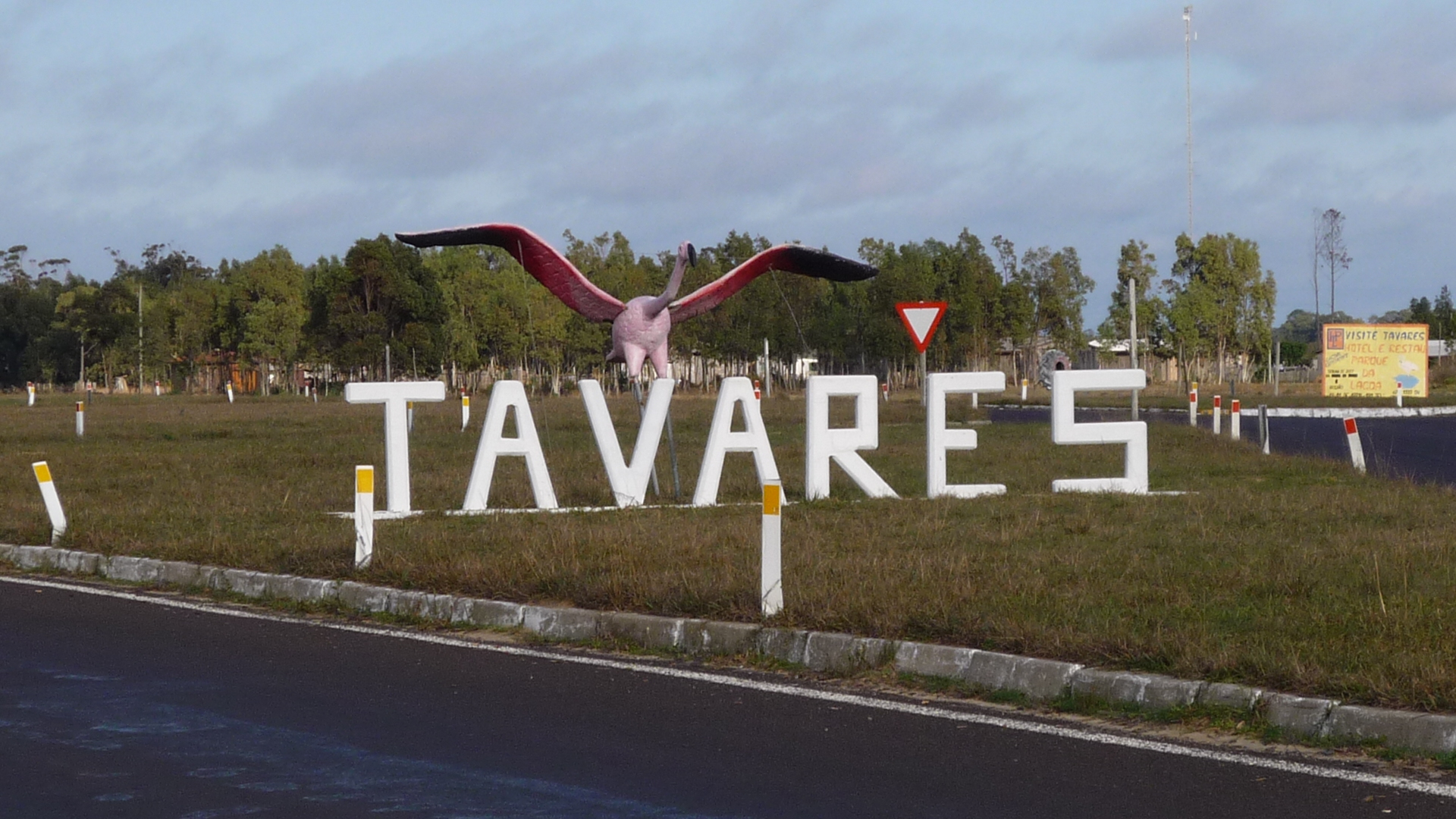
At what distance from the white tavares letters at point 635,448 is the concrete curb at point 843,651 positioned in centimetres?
493

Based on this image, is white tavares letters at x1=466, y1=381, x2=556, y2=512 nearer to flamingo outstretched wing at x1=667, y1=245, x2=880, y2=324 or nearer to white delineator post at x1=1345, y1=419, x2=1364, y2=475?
flamingo outstretched wing at x1=667, y1=245, x2=880, y2=324

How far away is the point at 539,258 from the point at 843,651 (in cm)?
1107

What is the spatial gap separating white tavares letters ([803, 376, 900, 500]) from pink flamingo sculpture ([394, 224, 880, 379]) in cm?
240

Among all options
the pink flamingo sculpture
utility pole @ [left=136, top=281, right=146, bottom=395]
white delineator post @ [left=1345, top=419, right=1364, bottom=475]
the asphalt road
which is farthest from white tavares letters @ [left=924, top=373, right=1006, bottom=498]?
utility pole @ [left=136, top=281, right=146, bottom=395]

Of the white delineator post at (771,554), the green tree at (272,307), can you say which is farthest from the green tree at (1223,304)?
the white delineator post at (771,554)

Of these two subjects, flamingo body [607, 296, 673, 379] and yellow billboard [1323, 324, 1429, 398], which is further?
yellow billboard [1323, 324, 1429, 398]

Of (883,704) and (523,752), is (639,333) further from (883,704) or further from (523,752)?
(523,752)

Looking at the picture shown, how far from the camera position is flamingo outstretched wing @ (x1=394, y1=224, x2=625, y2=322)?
18297 millimetres

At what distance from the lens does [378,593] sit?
11.4 m

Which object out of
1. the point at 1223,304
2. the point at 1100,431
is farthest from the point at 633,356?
the point at 1223,304

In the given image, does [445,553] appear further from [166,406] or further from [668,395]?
[166,406]

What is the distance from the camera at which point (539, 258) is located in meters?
19.0

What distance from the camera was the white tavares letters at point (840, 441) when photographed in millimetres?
17000

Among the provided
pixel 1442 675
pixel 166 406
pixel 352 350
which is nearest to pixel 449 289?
pixel 352 350
